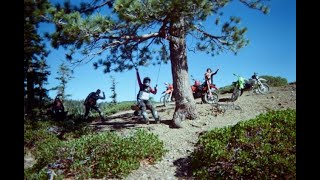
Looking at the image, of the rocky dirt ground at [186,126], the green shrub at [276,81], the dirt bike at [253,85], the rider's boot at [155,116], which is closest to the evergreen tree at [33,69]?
the rocky dirt ground at [186,126]

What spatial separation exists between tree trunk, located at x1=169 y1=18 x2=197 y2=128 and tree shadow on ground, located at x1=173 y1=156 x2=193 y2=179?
2.81 meters

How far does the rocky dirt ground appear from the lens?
6.34 m

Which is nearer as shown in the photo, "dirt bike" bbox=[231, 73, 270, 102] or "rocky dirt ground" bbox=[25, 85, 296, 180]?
"rocky dirt ground" bbox=[25, 85, 296, 180]

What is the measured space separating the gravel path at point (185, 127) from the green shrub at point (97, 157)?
0.25 meters

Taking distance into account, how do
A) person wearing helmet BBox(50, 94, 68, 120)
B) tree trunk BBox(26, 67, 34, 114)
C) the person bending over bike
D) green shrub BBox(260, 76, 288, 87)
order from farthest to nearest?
1. green shrub BBox(260, 76, 288, 87)
2. the person bending over bike
3. person wearing helmet BBox(50, 94, 68, 120)
4. tree trunk BBox(26, 67, 34, 114)

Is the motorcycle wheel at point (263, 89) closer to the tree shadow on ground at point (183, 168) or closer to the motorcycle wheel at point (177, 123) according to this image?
the motorcycle wheel at point (177, 123)

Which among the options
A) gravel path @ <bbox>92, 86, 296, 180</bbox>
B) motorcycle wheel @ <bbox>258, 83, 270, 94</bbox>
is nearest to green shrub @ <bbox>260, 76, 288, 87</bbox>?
gravel path @ <bbox>92, 86, 296, 180</bbox>

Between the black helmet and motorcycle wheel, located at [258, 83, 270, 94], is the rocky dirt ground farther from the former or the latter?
the black helmet

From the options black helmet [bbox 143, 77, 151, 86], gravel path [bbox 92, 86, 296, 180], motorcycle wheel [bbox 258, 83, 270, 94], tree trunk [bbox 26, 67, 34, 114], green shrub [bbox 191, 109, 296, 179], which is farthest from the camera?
motorcycle wheel [bbox 258, 83, 270, 94]

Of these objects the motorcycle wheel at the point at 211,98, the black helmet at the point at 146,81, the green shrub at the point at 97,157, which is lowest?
the green shrub at the point at 97,157

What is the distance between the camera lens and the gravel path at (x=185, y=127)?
6.30m

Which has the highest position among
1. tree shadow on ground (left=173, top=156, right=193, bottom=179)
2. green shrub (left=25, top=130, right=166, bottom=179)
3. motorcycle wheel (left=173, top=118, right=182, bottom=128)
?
motorcycle wheel (left=173, top=118, right=182, bottom=128)
